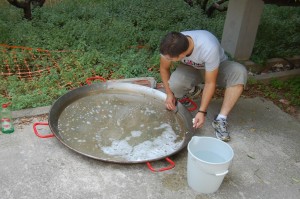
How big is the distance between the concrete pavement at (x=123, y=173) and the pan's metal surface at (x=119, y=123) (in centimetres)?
11

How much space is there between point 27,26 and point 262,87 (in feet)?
12.3

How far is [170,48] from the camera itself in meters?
2.57

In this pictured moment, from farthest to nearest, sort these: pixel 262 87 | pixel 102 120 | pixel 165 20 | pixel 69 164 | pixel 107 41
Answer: pixel 165 20 → pixel 107 41 → pixel 262 87 → pixel 102 120 → pixel 69 164

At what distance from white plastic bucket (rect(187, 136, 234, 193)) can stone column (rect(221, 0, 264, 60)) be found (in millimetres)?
2410

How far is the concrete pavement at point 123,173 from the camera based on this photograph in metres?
2.46

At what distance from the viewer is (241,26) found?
442 cm

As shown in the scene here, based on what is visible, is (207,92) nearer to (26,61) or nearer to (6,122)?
(6,122)

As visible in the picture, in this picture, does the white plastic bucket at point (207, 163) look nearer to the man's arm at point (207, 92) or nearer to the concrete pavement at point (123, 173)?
the concrete pavement at point (123, 173)

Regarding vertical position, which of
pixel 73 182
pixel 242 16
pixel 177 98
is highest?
pixel 242 16

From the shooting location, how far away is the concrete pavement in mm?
2461

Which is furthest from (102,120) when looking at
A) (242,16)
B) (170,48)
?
(242,16)

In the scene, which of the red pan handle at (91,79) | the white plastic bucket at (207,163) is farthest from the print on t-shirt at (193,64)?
the red pan handle at (91,79)

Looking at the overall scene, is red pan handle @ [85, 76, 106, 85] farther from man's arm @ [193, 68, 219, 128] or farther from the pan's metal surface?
man's arm @ [193, 68, 219, 128]

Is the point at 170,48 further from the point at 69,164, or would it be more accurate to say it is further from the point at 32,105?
the point at 32,105
